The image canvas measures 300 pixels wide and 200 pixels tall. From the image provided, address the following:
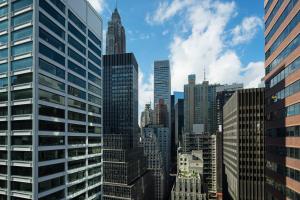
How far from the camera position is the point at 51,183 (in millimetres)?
42500

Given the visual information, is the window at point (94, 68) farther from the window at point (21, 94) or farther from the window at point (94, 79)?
the window at point (21, 94)

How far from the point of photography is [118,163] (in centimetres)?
13100

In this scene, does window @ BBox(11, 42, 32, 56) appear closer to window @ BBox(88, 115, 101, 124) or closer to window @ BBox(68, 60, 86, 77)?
window @ BBox(68, 60, 86, 77)

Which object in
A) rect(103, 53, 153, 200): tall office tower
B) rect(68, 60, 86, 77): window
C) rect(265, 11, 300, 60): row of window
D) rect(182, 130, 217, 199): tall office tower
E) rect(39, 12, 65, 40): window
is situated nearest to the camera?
rect(265, 11, 300, 60): row of window

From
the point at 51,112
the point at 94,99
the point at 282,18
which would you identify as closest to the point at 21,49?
the point at 51,112

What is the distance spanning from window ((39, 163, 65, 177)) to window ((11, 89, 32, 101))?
13.0m

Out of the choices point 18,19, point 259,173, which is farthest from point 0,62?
point 259,173

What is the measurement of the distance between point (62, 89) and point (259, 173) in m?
88.9

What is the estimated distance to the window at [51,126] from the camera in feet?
133

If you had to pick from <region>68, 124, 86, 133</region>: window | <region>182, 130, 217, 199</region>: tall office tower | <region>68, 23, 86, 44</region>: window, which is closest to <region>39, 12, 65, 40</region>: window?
<region>68, 23, 86, 44</region>: window

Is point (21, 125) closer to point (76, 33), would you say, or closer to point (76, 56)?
point (76, 56)

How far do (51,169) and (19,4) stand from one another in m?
31.6

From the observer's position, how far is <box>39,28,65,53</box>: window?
42.1 meters

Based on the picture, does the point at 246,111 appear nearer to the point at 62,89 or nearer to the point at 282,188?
the point at 282,188
